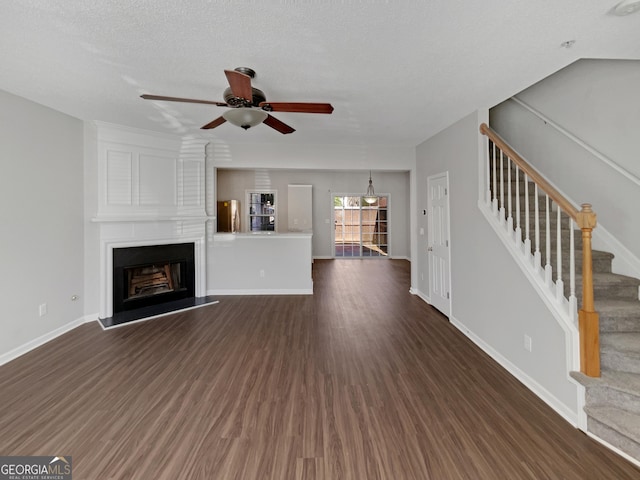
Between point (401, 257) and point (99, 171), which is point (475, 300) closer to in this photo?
point (99, 171)

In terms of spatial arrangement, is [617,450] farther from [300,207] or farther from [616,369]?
[300,207]

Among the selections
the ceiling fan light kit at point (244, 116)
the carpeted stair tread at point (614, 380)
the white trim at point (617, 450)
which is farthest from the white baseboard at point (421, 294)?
the ceiling fan light kit at point (244, 116)

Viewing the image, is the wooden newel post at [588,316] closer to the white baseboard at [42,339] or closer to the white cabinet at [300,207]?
the white baseboard at [42,339]

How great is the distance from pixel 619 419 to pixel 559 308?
2.21 feet

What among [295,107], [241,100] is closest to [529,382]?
[295,107]

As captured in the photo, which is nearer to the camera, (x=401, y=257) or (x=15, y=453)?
(x=15, y=453)

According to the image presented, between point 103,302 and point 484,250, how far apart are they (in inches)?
188

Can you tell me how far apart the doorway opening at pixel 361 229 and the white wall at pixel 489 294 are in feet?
15.6

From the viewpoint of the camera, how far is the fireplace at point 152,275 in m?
3.82

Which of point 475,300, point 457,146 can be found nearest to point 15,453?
point 475,300

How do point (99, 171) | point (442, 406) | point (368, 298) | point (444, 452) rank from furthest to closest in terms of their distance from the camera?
point (368, 298)
point (99, 171)
point (442, 406)
point (444, 452)

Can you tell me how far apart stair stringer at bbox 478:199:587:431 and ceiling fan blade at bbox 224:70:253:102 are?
2561mm

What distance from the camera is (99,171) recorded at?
357cm

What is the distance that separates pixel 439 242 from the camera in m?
3.97
